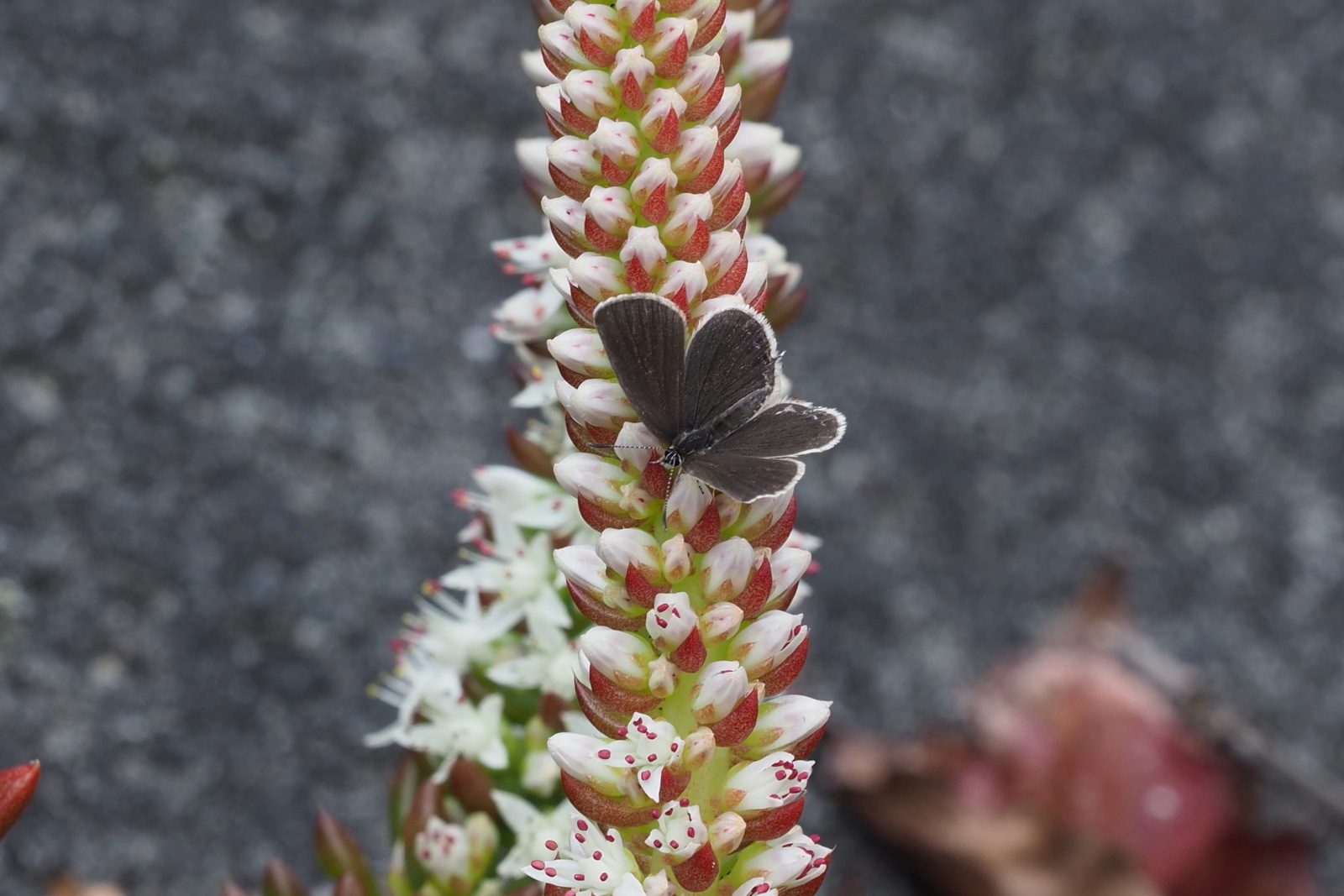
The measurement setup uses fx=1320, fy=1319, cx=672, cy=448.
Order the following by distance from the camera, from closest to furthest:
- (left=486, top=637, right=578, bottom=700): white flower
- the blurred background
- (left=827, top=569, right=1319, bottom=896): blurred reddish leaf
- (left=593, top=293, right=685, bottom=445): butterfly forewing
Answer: (left=593, top=293, right=685, bottom=445): butterfly forewing < (left=486, top=637, right=578, bottom=700): white flower < the blurred background < (left=827, top=569, right=1319, bottom=896): blurred reddish leaf

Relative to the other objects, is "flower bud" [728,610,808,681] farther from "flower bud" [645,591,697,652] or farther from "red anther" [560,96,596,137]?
"red anther" [560,96,596,137]

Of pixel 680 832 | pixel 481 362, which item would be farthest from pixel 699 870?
pixel 481 362

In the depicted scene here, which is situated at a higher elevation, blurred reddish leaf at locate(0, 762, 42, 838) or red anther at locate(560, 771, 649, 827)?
red anther at locate(560, 771, 649, 827)

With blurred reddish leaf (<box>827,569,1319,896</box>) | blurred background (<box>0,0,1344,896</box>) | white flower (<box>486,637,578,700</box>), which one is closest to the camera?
white flower (<box>486,637,578,700</box>)

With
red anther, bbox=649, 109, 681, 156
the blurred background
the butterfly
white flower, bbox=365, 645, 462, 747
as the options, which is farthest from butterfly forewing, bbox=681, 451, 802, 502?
the blurred background

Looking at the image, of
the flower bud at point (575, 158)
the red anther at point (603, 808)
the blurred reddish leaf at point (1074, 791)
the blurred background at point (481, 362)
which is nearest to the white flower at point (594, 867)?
the red anther at point (603, 808)

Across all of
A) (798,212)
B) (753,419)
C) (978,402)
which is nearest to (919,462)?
(978,402)

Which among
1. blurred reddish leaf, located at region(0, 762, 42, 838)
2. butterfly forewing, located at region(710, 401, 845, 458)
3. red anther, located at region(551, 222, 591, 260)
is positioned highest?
red anther, located at region(551, 222, 591, 260)
